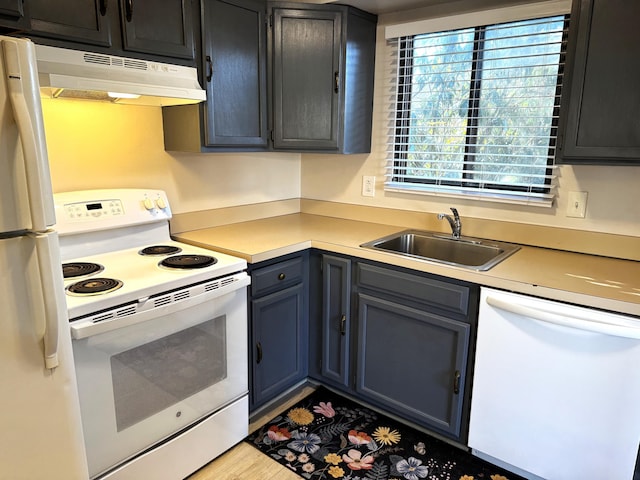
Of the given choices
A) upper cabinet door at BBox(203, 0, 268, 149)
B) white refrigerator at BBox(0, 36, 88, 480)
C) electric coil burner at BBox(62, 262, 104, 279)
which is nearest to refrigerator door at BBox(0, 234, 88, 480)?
white refrigerator at BBox(0, 36, 88, 480)

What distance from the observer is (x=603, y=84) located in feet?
5.44

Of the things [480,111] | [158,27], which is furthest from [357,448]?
[158,27]

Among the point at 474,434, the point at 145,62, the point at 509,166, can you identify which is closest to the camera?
the point at 145,62

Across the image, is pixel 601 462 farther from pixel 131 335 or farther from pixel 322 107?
pixel 322 107

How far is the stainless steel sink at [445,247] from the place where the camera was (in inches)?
86.0

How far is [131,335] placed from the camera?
1.54 meters

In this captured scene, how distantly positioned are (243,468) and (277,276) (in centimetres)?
84

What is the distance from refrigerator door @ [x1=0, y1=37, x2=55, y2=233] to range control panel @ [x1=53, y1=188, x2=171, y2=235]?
2.25 feet

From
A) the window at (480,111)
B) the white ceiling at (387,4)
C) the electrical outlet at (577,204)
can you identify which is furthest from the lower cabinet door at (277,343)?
the white ceiling at (387,4)

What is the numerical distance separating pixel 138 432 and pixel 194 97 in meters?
1.31

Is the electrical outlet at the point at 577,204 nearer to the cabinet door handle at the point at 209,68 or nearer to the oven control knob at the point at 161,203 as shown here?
the cabinet door handle at the point at 209,68

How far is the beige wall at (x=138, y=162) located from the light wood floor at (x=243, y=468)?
1219mm

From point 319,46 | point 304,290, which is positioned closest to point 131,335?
point 304,290

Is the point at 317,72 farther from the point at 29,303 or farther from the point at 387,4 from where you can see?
the point at 29,303
